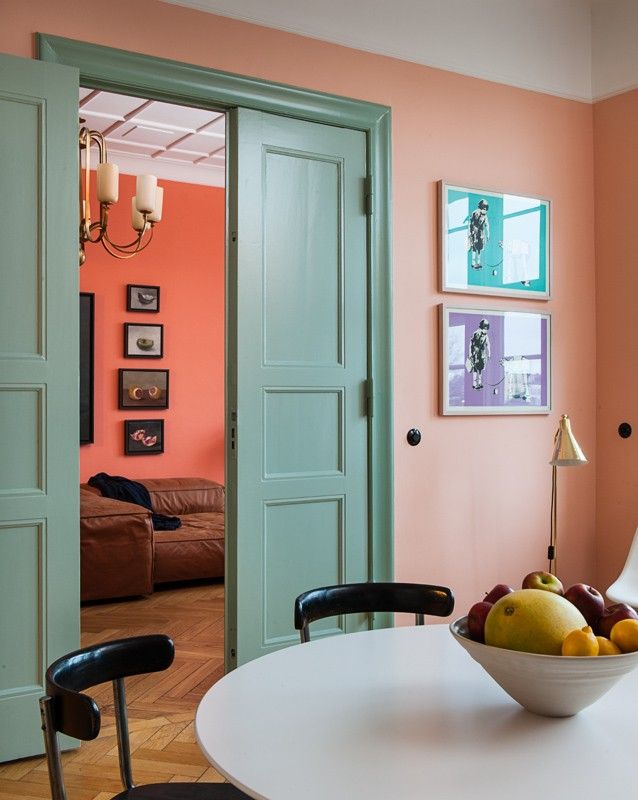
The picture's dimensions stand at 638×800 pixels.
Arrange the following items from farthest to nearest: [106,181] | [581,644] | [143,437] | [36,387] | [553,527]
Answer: [143,437]
[106,181]
[553,527]
[36,387]
[581,644]

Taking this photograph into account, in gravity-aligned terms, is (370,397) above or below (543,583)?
above

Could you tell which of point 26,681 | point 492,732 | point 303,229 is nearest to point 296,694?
point 492,732

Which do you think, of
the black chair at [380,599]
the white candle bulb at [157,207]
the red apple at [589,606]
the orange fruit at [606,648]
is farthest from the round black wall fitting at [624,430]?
the orange fruit at [606,648]

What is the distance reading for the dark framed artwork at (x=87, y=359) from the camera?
24.0 feet

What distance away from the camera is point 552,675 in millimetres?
1394

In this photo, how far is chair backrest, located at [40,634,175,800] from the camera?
149 centimetres

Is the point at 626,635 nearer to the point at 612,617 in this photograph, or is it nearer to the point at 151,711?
the point at 612,617

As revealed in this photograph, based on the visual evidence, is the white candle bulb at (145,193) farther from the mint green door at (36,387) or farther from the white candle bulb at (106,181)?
the mint green door at (36,387)

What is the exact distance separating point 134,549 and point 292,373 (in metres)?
2.46

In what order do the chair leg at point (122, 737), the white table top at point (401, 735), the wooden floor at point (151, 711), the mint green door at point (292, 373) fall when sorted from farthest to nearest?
the mint green door at point (292, 373) < the wooden floor at point (151, 711) < the chair leg at point (122, 737) < the white table top at point (401, 735)

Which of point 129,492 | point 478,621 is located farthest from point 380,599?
point 129,492

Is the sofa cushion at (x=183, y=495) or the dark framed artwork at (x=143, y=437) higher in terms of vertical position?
the dark framed artwork at (x=143, y=437)

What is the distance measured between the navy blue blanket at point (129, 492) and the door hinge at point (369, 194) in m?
3.34

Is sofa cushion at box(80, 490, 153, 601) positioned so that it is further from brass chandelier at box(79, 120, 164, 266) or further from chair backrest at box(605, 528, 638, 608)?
chair backrest at box(605, 528, 638, 608)
